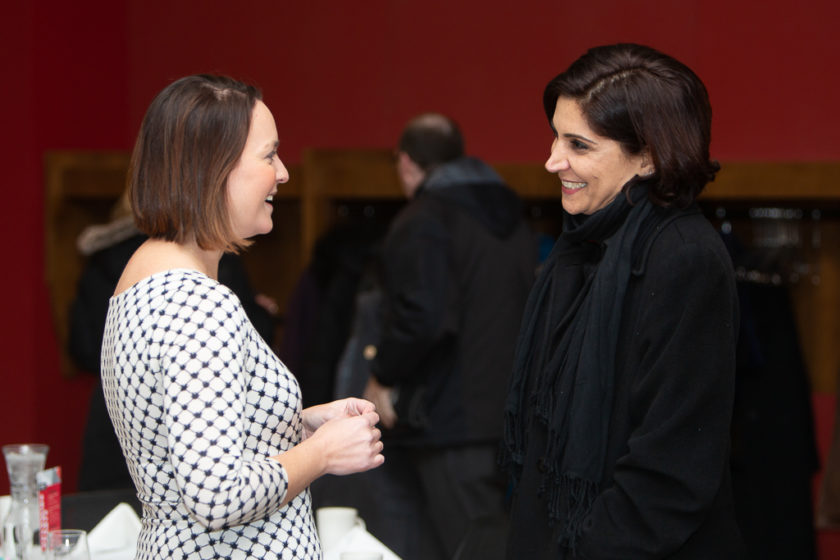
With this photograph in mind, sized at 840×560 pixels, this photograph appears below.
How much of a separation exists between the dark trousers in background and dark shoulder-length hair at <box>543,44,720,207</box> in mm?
1585

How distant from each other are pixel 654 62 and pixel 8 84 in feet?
10.6

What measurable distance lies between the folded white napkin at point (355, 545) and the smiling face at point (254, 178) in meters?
0.70

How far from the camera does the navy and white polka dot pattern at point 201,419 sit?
133cm

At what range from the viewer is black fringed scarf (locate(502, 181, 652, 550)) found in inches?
66.9

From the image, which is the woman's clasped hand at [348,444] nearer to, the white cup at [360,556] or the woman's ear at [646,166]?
the white cup at [360,556]

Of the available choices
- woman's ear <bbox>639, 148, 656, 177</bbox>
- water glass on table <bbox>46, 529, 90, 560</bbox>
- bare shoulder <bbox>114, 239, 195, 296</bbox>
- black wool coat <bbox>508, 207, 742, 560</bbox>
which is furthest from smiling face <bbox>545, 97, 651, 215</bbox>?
water glass on table <bbox>46, 529, 90, 560</bbox>

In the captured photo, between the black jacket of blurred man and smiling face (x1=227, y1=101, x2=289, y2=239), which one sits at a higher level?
smiling face (x1=227, y1=101, x2=289, y2=239)

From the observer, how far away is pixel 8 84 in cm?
415

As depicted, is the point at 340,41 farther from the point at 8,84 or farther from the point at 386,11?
the point at 8,84

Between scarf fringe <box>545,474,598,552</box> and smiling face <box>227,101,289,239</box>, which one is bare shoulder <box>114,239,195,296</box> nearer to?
smiling face <box>227,101,289,239</box>

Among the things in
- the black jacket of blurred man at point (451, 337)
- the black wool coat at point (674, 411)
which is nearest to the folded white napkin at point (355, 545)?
the black wool coat at point (674, 411)

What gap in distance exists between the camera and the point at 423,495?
3.54 metres

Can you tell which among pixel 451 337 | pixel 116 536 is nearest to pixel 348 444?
pixel 116 536

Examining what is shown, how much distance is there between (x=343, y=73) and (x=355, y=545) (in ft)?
9.75
